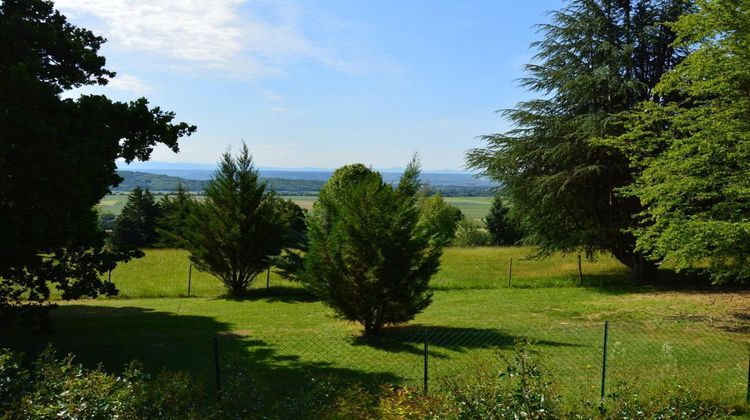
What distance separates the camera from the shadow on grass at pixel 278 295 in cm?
1894

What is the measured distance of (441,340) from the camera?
11.6 metres

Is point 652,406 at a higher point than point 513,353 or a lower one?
higher

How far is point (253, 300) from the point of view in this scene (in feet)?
62.3

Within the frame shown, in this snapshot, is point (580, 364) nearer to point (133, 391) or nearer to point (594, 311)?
point (594, 311)

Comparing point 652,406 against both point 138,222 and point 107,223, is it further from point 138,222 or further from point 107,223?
point 107,223

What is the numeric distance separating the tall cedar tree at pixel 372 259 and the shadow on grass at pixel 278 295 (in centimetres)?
711

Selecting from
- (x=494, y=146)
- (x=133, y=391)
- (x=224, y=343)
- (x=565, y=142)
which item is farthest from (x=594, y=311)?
(x=133, y=391)

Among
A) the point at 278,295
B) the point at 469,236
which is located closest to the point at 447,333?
the point at 278,295

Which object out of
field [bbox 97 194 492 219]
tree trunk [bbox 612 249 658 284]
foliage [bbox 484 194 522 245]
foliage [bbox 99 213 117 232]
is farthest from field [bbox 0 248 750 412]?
field [bbox 97 194 492 219]

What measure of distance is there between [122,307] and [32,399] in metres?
13.2

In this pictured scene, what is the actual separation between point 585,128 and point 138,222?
43.2 m

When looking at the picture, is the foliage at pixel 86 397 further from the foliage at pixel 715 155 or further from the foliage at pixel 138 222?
the foliage at pixel 138 222

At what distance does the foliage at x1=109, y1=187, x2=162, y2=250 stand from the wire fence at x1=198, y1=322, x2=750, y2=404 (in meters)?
40.3

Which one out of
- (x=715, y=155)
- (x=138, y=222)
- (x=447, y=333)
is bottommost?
(x=138, y=222)
